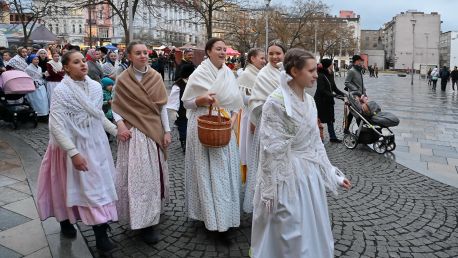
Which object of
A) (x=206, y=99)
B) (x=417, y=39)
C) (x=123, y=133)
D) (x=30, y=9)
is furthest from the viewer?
(x=417, y=39)

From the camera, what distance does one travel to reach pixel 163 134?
14.3 feet

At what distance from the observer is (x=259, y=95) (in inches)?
185

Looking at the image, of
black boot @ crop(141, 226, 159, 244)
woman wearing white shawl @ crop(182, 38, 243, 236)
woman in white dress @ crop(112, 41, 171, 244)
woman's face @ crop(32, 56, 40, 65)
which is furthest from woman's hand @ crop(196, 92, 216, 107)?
woman's face @ crop(32, 56, 40, 65)

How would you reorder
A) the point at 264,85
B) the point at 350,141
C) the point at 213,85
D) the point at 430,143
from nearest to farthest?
the point at 213,85 < the point at 264,85 < the point at 350,141 < the point at 430,143

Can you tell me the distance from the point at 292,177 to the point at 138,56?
6.90ft

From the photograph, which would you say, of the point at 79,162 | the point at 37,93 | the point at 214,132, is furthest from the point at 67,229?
the point at 37,93

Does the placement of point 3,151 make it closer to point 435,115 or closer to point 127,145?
point 127,145

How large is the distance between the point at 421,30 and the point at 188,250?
390 ft

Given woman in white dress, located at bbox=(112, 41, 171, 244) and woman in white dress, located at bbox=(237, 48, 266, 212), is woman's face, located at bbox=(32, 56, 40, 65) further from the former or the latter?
woman in white dress, located at bbox=(112, 41, 171, 244)

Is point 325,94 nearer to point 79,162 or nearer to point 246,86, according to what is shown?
point 246,86

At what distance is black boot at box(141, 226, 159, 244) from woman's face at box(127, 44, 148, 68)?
1.70 m

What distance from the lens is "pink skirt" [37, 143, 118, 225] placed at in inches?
152

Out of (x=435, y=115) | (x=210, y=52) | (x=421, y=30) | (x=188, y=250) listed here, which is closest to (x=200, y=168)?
(x=188, y=250)

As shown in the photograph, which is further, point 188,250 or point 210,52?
point 210,52
